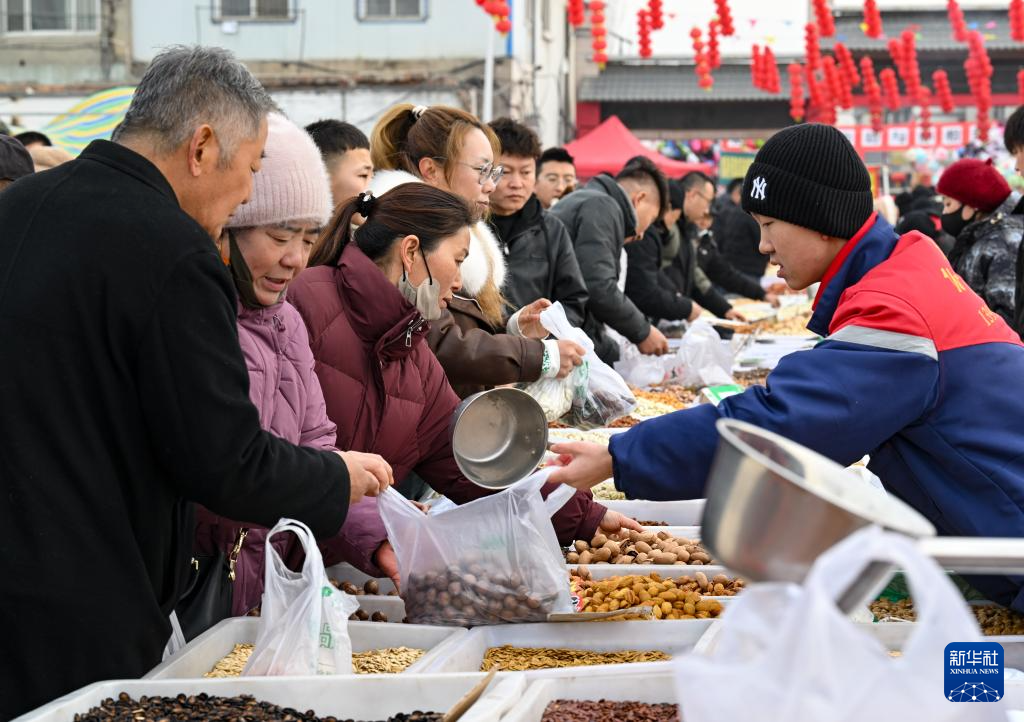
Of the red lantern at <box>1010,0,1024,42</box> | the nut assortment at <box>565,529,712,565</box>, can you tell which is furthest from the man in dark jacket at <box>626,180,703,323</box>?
the red lantern at <box>1010,0,1024,42</box>

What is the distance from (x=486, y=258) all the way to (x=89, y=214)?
6.93 ft

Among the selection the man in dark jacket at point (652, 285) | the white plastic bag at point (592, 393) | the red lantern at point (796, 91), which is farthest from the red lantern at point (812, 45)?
the white plastic bag at point (592, 393)

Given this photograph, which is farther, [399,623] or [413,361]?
[413,361]

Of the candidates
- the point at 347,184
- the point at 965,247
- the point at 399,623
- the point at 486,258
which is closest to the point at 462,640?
the point at 399,623

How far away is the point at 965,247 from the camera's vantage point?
5.97 m

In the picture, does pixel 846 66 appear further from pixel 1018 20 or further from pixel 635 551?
pixel 635 551

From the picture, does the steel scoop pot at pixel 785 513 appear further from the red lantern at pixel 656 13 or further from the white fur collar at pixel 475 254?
the red lantern at pixel 656 13

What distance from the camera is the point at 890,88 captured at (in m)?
21.2

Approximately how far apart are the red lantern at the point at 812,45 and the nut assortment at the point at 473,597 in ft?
59.0

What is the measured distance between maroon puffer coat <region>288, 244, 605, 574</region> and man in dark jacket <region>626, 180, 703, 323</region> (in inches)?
180

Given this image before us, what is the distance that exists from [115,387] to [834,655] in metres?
1.14

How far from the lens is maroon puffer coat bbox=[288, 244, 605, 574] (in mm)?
2754

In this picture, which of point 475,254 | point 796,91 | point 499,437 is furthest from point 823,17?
point 499,437

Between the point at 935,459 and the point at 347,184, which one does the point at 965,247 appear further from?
the point at 935,459
